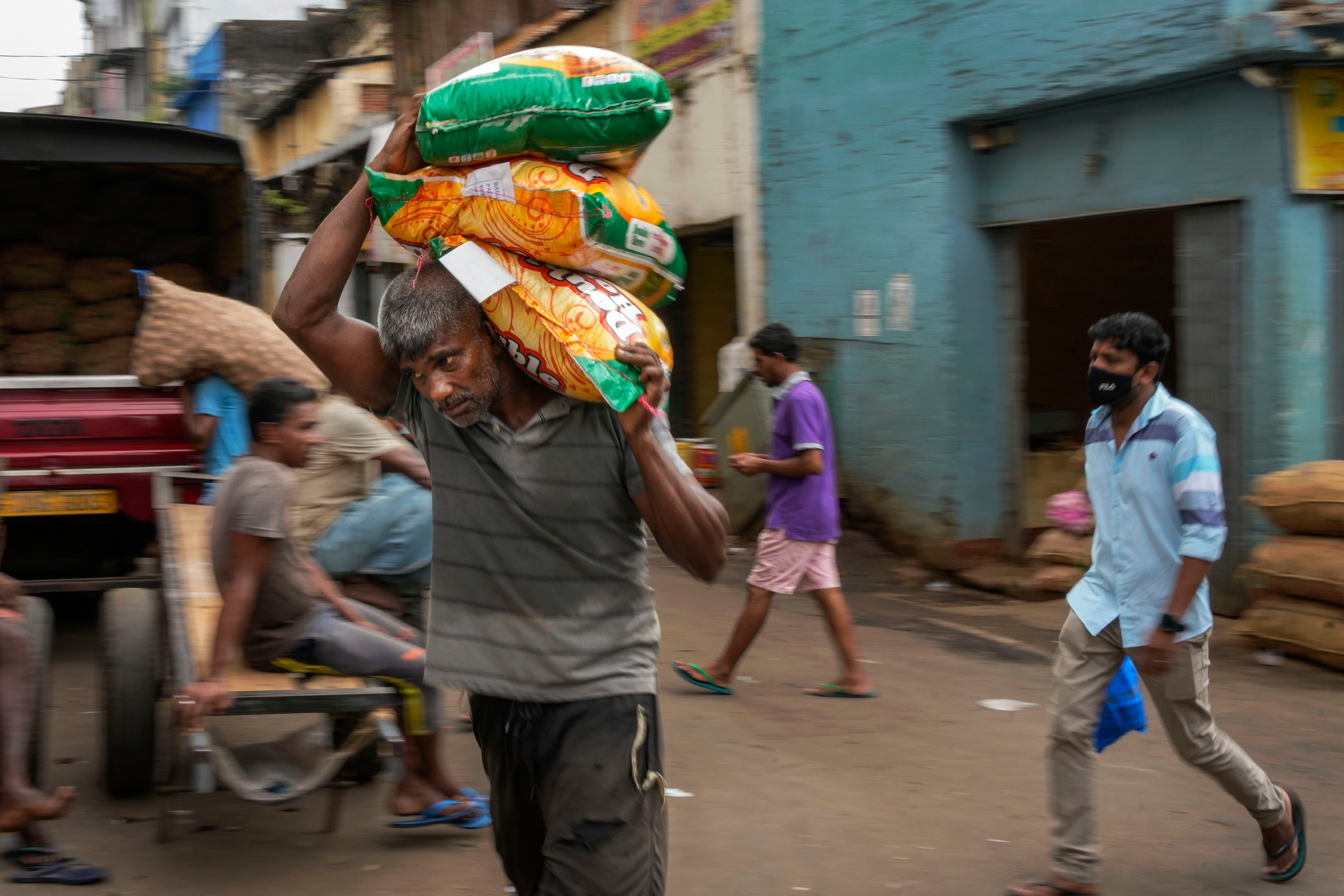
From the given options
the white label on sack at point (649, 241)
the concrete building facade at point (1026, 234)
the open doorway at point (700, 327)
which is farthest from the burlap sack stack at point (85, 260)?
the white label on sack at point (649, 241)

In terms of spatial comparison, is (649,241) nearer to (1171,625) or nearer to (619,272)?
(619,272)

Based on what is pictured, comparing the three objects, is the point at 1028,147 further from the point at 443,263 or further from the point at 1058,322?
the point at 443,263

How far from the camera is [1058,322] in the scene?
10.7 m

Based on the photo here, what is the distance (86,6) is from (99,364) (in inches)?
1362

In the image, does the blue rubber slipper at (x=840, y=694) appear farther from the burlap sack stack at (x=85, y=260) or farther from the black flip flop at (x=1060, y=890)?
the burlap sack stack at (x=85, y=260)

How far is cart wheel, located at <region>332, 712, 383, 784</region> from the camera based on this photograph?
4559 millimetres

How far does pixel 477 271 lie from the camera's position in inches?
94.1

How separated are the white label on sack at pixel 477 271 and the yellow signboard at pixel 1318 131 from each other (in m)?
5.48

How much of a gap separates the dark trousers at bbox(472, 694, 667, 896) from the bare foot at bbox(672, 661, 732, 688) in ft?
11.7

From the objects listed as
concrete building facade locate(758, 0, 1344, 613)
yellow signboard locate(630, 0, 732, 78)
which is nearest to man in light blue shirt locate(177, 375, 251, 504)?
concrete building facade locate(758, 0, 1344, 613)

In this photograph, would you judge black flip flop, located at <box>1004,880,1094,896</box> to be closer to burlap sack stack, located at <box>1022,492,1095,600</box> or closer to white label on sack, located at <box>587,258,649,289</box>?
white label on sack, located at <box>587,258,649,289</box>

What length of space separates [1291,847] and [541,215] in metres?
3.06

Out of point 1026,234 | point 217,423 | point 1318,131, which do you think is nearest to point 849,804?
point 217,423

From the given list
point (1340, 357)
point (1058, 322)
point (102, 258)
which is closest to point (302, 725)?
point (102, 258)
